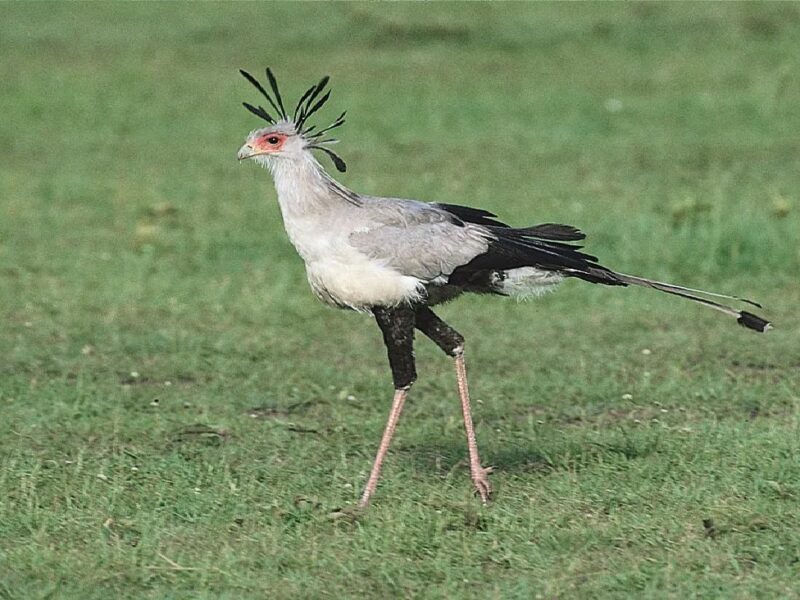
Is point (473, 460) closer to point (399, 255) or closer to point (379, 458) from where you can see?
point (379, 458)

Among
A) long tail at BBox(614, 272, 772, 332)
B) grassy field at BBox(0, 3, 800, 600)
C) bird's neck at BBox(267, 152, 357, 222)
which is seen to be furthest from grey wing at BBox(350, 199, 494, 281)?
grassy field at BBox(0, 3, 800, 600)

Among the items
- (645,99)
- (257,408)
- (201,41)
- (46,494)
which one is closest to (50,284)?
(257,408)

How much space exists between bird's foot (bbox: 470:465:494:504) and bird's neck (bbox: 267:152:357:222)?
111cm

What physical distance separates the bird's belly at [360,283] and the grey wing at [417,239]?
4 centimetres

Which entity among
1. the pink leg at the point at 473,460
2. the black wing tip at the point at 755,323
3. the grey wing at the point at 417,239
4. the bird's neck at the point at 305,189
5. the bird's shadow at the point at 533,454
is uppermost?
the bird's neck at the point at 305,189

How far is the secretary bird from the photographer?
526 centimetres

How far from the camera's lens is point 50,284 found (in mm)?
8820

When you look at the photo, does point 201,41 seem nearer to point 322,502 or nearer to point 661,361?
point 661,361

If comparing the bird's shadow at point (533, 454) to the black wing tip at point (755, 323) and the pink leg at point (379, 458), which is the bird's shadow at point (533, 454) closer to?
the pink leg at point (379, 458)

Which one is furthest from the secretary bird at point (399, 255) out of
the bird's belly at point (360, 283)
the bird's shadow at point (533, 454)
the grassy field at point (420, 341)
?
the grassy field at point (420, 341)

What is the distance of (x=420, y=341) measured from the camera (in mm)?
7957

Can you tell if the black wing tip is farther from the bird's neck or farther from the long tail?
the bird's neck

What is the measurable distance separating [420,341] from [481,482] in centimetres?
263

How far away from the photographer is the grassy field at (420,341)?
15.8 ft
